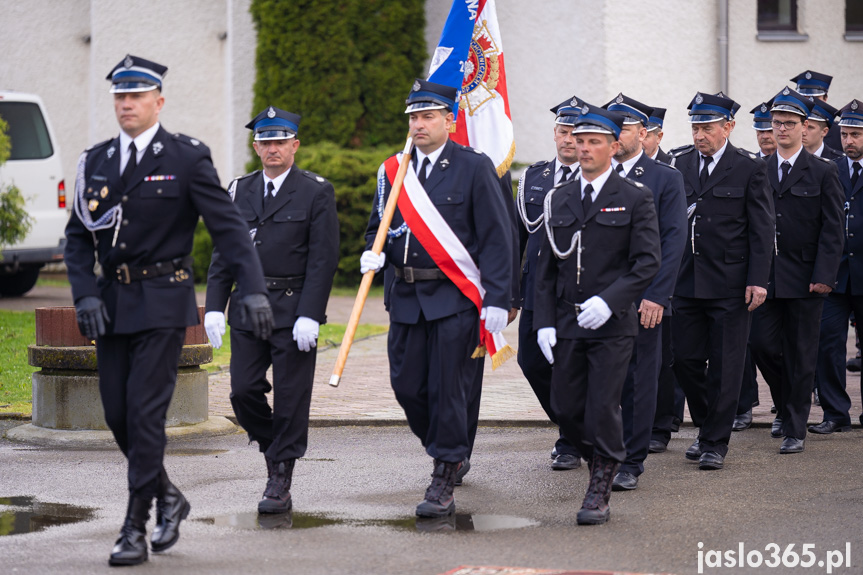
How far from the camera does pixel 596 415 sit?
21.4ft

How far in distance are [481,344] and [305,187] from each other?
1.17m

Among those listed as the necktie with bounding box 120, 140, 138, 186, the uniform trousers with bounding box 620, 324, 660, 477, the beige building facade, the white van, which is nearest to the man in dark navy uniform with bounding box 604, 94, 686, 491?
the uniform trousers with bounding box 620, 324, 660, 477

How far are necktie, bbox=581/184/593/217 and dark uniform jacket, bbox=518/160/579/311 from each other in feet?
4.10

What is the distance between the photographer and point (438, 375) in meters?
6.58

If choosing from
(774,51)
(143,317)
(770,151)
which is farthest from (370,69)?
(143,317)

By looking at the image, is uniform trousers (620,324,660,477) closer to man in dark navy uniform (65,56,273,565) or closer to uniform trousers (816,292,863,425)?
uniform trousers (816,292,863,425)

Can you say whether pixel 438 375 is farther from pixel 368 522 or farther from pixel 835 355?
pixel 835 355

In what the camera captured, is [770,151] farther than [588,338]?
Yes

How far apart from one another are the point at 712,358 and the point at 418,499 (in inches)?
88.0

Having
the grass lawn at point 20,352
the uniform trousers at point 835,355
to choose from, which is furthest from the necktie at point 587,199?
the grass lawn at point 20,352

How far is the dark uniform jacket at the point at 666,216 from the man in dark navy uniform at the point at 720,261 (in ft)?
1.90

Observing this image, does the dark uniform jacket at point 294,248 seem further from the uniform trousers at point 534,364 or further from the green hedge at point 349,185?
the green hedge at point 349,185

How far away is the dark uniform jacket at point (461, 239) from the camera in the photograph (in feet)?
21.5

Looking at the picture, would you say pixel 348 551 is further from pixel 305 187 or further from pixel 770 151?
pixel 770 151
